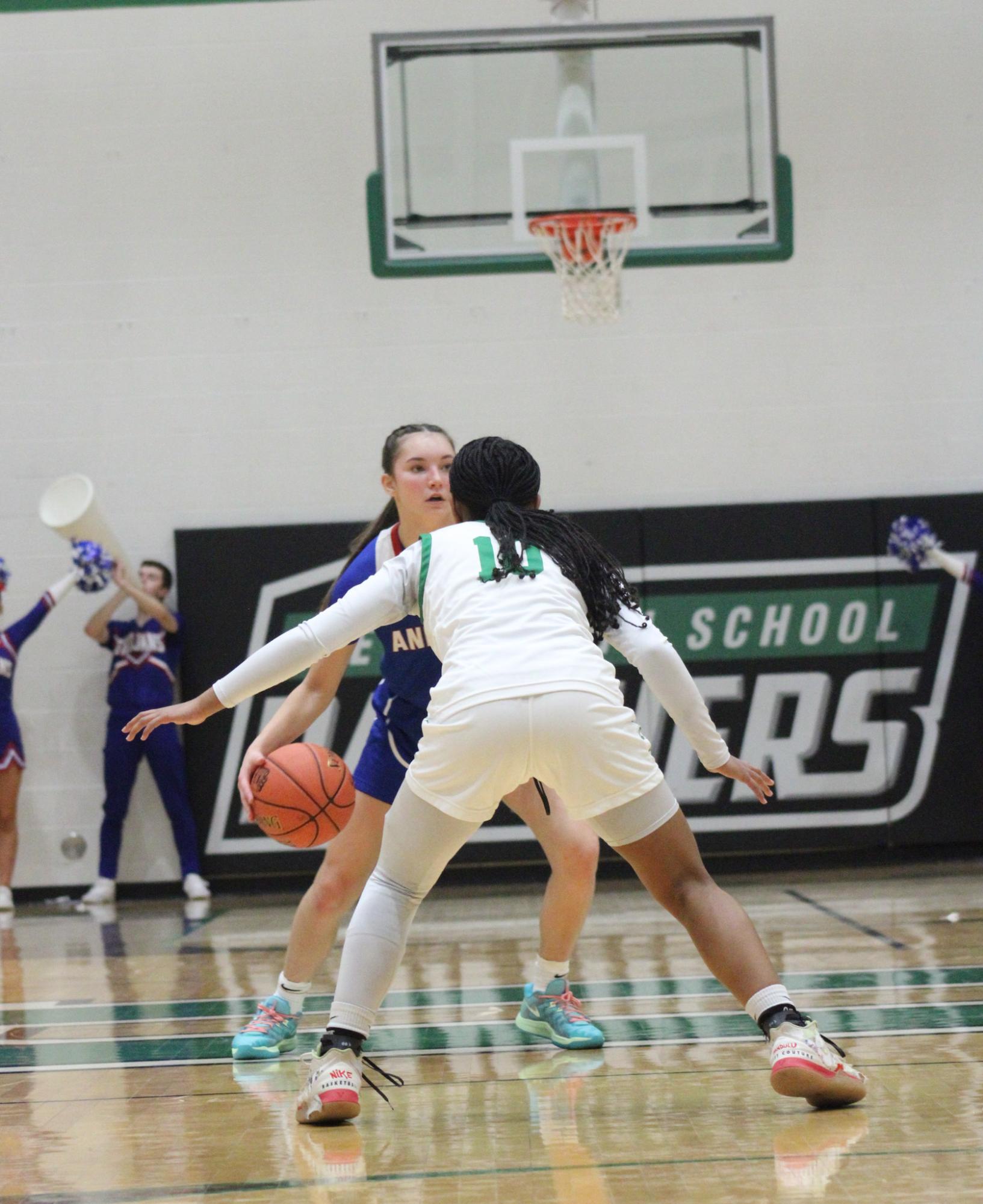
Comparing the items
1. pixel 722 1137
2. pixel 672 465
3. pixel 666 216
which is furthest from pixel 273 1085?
pixel 672 465

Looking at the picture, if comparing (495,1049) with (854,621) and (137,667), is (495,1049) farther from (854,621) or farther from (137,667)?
(854,621)

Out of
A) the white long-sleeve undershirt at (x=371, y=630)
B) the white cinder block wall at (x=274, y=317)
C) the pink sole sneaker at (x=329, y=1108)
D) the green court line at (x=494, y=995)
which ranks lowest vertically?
the green court line at (x=494, y=995)

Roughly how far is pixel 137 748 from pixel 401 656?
4904 millimetres

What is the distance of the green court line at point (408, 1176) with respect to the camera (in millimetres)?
2850

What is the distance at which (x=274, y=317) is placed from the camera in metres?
9.05

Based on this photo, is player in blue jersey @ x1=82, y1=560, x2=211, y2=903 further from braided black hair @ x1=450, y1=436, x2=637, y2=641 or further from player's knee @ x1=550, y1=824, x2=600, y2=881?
braided black hair @ x1=450, y1=436, x2=637, y2=641

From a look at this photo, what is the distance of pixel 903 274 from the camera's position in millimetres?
9141

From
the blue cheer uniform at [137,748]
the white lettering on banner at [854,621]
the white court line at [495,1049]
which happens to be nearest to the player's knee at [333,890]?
the white court line at [495,1049]

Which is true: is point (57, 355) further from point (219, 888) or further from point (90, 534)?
point (219, 888)

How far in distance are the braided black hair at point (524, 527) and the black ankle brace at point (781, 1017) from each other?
92 centimetres

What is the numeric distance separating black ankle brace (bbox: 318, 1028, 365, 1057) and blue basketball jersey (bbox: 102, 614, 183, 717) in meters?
5.62

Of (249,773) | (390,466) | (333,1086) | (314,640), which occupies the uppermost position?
(390,466)

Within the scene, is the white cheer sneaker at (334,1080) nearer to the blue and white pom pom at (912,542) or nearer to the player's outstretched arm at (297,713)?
the player's outstretched arm at (297,713)

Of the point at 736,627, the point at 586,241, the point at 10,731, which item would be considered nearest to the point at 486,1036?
the point at 586,241
